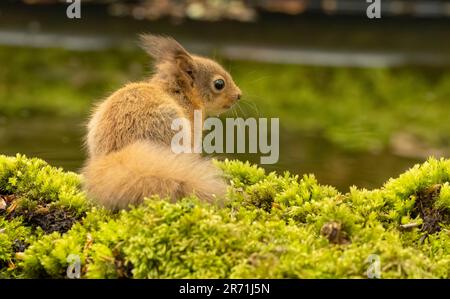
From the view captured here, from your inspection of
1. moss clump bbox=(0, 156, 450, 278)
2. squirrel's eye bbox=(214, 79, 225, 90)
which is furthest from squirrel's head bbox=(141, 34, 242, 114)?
moss clump bbox=(0, 156, 450, 278)

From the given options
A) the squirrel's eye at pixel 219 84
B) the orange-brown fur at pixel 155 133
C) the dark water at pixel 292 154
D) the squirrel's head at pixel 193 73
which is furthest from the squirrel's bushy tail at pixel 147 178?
the dark water at pixel 292 154

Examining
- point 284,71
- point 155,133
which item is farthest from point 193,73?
point 284,71

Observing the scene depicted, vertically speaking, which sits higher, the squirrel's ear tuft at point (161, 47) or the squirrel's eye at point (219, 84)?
the squirrel's ear tuft at point (161, 47)

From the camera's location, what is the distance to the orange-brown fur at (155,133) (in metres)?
3.18

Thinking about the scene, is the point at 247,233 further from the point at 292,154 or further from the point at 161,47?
the point at 292,154

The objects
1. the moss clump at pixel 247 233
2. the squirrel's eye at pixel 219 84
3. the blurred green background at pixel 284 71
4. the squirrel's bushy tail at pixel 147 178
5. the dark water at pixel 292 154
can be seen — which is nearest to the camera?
the moss clump at pixel 247 233

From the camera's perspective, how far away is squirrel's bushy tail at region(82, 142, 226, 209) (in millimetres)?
3146

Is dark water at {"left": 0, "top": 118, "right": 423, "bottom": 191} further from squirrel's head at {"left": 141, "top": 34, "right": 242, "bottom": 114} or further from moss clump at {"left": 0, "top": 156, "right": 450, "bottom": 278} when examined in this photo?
moss clump at {"left": 0, "top": 156, "right": 450, "bottom": 278}

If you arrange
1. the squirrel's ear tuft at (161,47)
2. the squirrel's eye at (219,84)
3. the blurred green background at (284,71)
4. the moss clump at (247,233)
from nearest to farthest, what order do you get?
the moss clump at (247,233) < the squirrel's ear tuft at (161,47) < the squirrel's eye at (219,84) < the blurred green background at (284,71)

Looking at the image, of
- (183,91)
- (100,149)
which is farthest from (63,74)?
(100,149)

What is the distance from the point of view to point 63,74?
9125 millimetres

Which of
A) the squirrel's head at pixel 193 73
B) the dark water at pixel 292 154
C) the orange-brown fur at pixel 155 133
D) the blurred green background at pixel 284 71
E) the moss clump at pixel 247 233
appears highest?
the blurred green background at pixel 284 71

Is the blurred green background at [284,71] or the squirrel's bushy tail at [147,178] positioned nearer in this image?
the squirrel's bushy tail at [147,178]

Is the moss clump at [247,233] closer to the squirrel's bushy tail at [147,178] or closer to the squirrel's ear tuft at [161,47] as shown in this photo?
the squirrel's bushy tail at [147,178]
